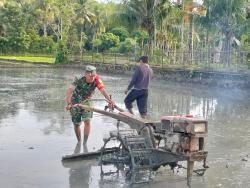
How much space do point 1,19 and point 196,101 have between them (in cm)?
4820

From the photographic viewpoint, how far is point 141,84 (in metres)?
10.9

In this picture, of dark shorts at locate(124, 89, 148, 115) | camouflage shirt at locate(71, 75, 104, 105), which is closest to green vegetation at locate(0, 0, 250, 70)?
dark shorts at locate(124, 89, 148, 115)

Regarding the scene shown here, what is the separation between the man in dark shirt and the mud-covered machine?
10.3ft

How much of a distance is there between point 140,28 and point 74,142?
30.7 meters

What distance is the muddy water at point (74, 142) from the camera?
7.17 m

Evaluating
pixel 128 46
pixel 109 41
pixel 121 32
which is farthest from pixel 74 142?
pixel 121 32

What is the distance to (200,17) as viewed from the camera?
35.4 m

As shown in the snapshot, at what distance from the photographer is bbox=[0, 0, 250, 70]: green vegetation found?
32.1 meters

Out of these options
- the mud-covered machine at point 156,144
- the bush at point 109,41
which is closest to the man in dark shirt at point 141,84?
the mud-covered machine at point 156,144

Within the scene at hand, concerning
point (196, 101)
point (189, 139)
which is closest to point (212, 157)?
point (189, 139)

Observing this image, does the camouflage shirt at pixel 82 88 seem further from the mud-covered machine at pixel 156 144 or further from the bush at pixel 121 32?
the bush at pixel 121 32

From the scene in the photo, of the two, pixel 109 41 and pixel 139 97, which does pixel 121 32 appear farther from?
pixel 139 97

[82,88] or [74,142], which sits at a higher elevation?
[82,88]

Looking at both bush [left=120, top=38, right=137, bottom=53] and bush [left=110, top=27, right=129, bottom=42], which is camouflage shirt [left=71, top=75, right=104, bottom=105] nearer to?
bush [left=120, top=38, right=137, bottom=53]
